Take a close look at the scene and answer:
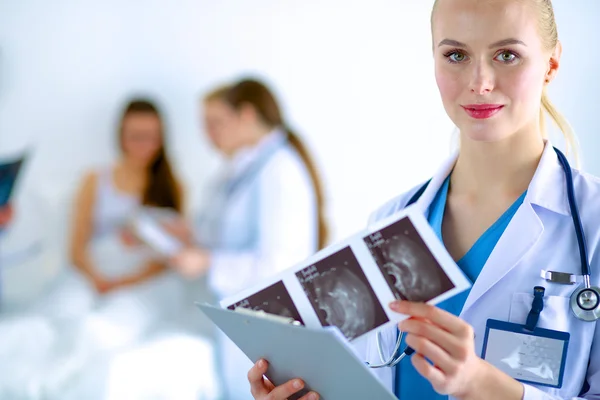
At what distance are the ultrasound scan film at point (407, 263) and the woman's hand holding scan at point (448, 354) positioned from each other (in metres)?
0.04

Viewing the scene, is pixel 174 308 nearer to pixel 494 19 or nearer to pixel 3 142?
pixel 3 142

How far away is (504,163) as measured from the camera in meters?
1.14

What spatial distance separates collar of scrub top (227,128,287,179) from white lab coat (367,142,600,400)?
235 cm

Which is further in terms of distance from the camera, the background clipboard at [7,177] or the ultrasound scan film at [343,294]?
the background clipboard at [7,177]

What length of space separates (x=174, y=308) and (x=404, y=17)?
6.18 feet

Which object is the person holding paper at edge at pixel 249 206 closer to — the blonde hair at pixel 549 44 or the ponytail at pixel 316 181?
the ponytail at pixel 316 181

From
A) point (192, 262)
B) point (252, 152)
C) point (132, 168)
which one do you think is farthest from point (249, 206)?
point (132, 168)

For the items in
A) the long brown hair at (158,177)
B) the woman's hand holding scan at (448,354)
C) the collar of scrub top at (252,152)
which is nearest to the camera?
the woman's hand holding scan at (448,354)

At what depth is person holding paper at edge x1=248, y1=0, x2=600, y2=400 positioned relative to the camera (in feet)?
3.38

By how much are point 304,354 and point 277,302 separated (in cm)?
10

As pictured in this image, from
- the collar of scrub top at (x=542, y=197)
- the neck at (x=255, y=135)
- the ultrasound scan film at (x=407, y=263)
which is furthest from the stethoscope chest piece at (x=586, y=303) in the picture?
the neck at (x=255, y=135)

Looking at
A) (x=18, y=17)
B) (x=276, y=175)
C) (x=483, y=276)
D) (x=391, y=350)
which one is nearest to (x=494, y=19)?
(x=483, y=276)

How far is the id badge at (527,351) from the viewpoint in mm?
1023

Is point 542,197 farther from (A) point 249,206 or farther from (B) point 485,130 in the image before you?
(A) point 249,206
